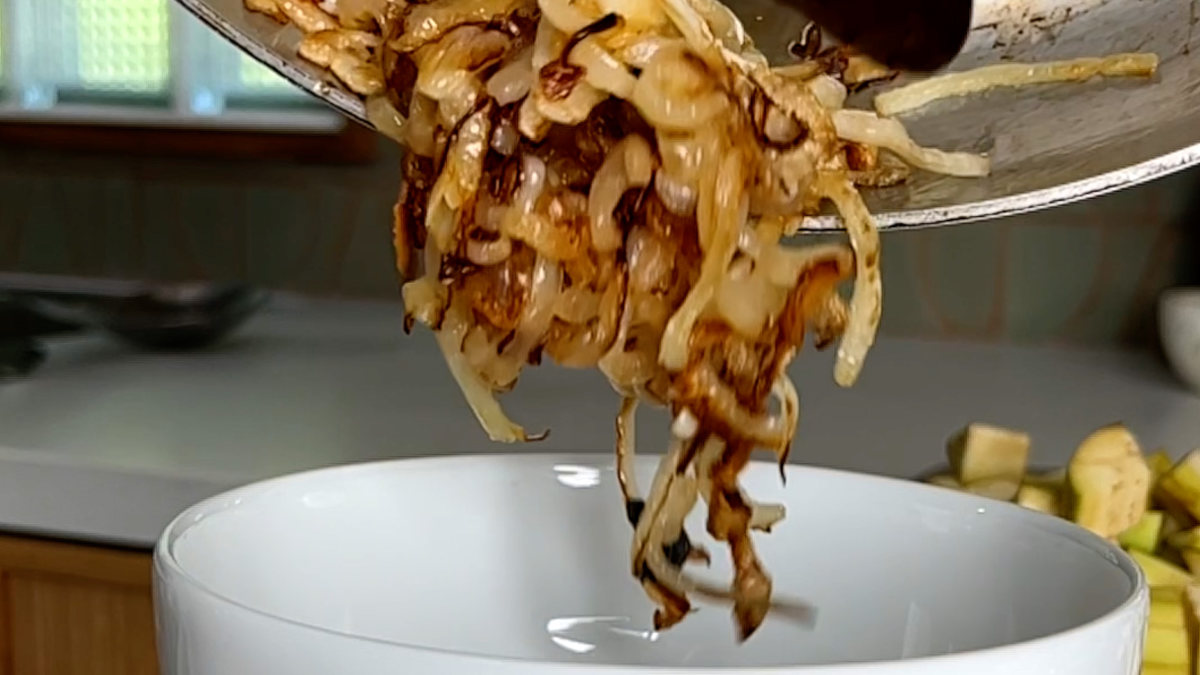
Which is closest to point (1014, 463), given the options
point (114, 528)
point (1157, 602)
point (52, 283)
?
point (1157, 602)

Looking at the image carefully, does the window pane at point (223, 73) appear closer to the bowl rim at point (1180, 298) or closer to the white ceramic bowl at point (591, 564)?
the bowl rim at point (1180, 298)

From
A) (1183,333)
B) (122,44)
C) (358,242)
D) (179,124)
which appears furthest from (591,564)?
(122,44)

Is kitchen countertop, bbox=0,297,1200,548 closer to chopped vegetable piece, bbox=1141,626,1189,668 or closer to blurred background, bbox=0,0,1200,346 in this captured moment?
blurred background, bbox=0,0,1200,346

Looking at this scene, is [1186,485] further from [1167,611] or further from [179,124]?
[179,124]

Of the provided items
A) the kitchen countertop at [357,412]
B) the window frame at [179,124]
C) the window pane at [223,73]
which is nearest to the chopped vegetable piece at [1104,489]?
the kitchen countertop at [357,412]

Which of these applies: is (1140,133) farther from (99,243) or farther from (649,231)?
(99,243)

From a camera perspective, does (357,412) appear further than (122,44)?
No

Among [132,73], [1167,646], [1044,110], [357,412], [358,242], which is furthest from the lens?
[132,73]
